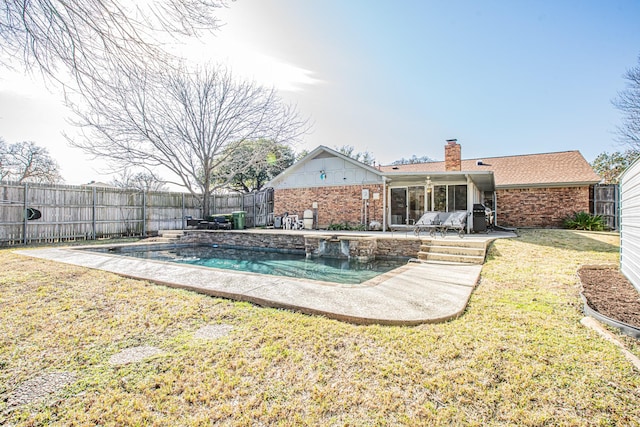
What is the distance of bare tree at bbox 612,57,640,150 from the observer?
1491cm

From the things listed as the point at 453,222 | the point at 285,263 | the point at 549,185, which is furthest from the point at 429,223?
the point at 549,185

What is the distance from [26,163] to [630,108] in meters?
40.4

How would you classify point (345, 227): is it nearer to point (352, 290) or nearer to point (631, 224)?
point (352, 290)

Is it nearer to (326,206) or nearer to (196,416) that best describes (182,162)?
(326,206)

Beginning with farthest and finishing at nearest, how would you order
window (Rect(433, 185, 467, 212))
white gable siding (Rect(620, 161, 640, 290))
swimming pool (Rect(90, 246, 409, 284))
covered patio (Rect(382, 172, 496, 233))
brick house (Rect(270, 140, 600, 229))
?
brick house (Rect(270, 140, 600, 229)) < window (Rect(433, 185, 467, 212)) < covered patio (Rect(382, 172, 496, 233)) < swimming pool (Rect(90, 246, 409, 284)) < white gable siding (Rect(620, 161, 640, 290))

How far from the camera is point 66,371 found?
7.69 ft

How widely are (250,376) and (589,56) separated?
47.4ft

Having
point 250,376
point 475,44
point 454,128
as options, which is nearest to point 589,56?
point 475,44

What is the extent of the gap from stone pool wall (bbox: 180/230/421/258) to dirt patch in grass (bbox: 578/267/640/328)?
432cm

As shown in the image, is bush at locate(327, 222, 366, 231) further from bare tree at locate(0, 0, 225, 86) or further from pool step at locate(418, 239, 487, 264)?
bare tree at locate(0, 0, 225, 86)

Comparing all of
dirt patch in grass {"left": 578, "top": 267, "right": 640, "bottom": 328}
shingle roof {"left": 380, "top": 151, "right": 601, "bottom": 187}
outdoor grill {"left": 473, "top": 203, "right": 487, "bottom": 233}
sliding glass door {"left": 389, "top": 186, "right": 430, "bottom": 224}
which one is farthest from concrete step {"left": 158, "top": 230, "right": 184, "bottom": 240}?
dirt patch in grass {"left": 578, "top": 267, "right": 640, "bottom": 328}

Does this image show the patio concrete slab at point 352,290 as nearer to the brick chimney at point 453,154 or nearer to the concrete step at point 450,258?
the concrete step at point 450,258

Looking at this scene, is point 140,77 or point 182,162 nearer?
point 140,77

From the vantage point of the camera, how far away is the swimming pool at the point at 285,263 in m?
7.41
